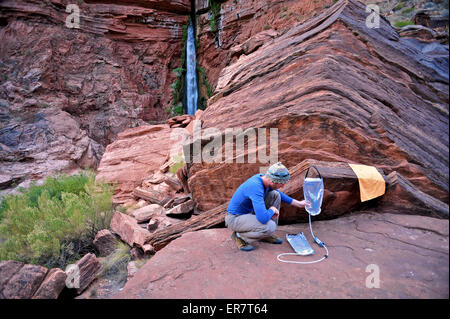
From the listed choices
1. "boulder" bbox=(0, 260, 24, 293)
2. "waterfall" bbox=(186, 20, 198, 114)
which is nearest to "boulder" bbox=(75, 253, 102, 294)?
"boulder" bbox=(0, 260, 24, 293)

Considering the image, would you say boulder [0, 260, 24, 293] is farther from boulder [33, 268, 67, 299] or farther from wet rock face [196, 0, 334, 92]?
wet rock face [196, 0, 334, 92]

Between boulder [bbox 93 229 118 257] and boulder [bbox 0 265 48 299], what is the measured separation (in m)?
1.84

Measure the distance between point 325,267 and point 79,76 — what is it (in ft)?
56.2

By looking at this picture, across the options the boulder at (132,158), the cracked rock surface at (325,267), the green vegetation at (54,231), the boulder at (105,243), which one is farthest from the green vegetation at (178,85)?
the cracked rock surface at (325,267)

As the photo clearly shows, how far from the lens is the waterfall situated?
18.1 meters

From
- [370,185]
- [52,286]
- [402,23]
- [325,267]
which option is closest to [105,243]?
[52,286]

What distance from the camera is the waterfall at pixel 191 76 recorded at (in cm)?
1811

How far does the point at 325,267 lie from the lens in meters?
2.81

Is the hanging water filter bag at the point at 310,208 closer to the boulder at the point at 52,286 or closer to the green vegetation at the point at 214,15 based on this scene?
the boulder at the point at 52,286

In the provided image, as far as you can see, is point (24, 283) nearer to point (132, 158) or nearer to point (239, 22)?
point (132, 158)
